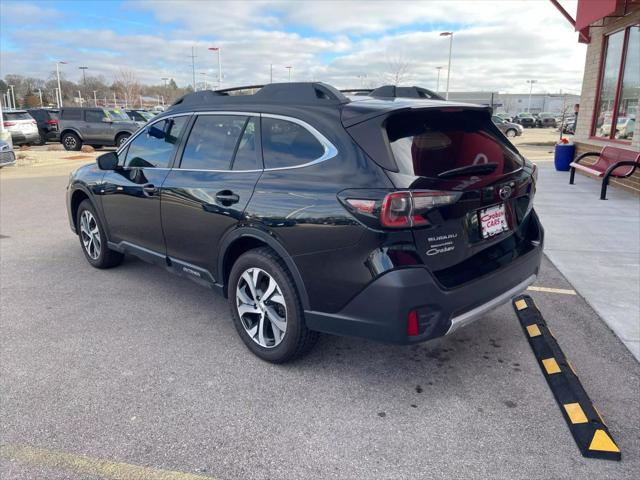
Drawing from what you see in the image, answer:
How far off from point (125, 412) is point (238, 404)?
0.64 metres

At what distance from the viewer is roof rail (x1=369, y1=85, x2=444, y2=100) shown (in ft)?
12.2

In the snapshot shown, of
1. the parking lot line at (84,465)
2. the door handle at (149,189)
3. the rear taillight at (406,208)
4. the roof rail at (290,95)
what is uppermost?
the roof rail at (290,95)

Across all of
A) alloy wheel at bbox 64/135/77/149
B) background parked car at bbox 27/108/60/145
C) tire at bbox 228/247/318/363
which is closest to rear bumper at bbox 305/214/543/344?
tire at bbox 228/247/318/363

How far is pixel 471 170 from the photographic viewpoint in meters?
3.02

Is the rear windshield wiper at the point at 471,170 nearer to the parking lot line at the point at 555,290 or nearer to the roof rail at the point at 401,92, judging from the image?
the roof rail at the point at 401,92

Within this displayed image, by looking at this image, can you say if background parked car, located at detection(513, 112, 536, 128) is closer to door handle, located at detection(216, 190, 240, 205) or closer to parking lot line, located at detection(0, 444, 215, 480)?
door handle, located at detection(216, 190, 240, 205)

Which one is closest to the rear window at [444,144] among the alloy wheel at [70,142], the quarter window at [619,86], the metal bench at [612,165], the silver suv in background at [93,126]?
the metal bench at [612,165]

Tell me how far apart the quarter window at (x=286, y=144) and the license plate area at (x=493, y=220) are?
1044 mm

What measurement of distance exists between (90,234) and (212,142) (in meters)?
2.39

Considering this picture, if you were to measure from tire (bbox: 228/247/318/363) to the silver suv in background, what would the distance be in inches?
748

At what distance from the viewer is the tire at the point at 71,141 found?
21.0 meters

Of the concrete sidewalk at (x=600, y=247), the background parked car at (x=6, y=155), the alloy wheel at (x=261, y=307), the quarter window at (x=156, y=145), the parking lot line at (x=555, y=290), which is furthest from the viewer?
the background parked car at (x=6, y=155)

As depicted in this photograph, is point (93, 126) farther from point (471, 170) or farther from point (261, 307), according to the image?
point (471, 170)

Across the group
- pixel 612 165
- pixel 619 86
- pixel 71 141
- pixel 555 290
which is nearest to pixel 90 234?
pixel 555 290
